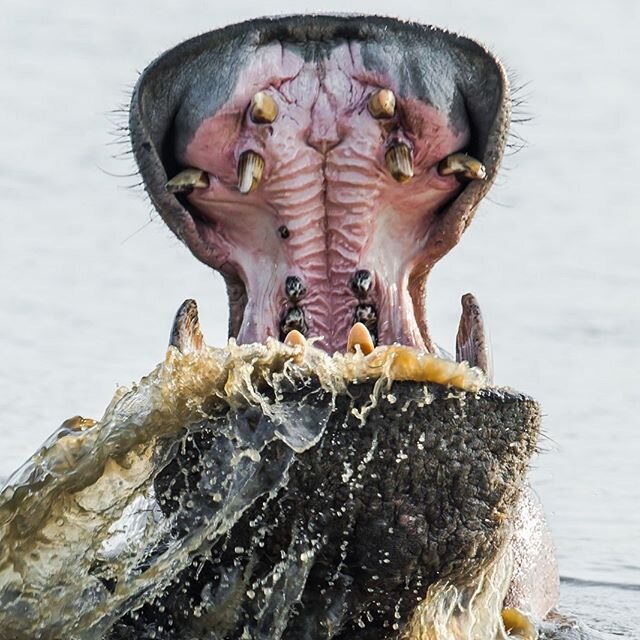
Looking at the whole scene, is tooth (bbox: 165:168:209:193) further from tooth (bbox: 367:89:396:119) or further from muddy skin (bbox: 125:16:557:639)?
tooth (bbox: 367:89:396:119)

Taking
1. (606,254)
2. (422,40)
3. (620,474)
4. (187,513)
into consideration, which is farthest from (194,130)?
(606,254)

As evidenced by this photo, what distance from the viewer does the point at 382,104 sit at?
14.9 feet

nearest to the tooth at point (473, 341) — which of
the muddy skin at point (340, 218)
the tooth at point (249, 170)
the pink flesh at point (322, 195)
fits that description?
the muddy skin at point (340, 218)

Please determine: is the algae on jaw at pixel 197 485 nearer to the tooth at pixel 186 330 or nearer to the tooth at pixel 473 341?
the tooth at pixel 186 330

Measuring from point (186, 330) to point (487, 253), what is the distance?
20.2 feet

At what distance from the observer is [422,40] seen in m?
4.53

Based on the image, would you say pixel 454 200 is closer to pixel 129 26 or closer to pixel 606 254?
pixel 606 254

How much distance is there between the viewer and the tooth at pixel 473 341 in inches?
184

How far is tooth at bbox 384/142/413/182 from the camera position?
15.1 ft

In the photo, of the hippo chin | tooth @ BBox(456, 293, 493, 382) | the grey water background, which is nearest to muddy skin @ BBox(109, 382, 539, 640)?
the hippo chin

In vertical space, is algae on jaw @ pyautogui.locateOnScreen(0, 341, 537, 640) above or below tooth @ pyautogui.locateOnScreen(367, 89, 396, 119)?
below

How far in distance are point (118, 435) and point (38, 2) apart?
11.9m

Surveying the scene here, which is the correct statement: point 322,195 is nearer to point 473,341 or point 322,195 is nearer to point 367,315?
point 367,315

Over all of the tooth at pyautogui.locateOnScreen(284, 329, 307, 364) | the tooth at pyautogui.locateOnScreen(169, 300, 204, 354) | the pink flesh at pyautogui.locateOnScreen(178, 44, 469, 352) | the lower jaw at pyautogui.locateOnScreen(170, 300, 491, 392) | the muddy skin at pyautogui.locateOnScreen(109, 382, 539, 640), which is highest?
the pink flesh at pyautogui.locateOnScreen(178, 44, 469, 352)
